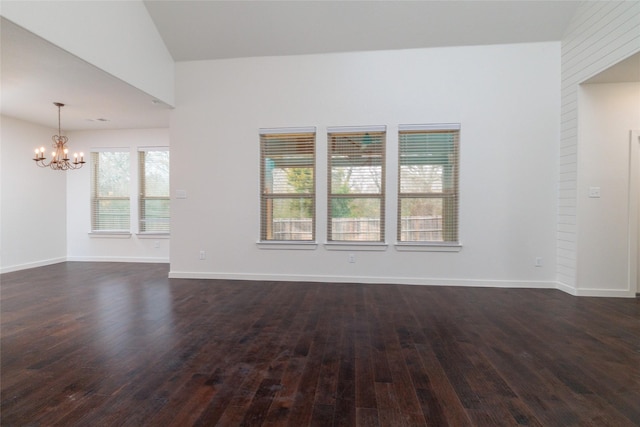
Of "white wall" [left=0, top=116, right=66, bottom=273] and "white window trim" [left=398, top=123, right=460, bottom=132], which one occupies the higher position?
"white window trim" [left=398, top=123, right=460, bottom=132]

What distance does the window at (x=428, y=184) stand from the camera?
4.43m

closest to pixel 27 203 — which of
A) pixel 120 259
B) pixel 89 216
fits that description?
pixel 89 216

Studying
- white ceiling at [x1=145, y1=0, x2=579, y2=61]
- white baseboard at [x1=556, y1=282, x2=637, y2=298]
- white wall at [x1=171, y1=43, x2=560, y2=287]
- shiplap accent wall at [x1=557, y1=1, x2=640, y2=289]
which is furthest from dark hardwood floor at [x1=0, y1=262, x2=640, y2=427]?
white ceiling at [x1=145, y1=0, x2=579, y2=61]

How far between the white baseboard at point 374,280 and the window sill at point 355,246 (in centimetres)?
45

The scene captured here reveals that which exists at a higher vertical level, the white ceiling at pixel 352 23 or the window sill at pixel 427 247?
the white ceiling at pixel 352 23

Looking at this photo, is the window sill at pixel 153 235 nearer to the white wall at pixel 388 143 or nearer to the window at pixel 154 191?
the window at pixel 154 191

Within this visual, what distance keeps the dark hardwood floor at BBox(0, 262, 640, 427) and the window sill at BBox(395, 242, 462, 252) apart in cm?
71

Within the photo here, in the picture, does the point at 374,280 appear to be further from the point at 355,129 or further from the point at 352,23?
the point at 352,23

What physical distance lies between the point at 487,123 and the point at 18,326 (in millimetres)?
6133

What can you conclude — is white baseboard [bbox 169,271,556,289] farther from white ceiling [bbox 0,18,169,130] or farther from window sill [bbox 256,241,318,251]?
white ceiling [bbox 0,18,169,130]

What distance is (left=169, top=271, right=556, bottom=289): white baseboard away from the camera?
4293mm

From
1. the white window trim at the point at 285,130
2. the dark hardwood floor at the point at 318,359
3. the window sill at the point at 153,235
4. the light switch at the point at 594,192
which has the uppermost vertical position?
the white window trim at the point at 285,130

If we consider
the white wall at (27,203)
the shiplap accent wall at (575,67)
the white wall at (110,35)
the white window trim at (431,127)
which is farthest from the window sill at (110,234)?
the shiplap accent wall at (575,67)

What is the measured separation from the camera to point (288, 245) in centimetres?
467
